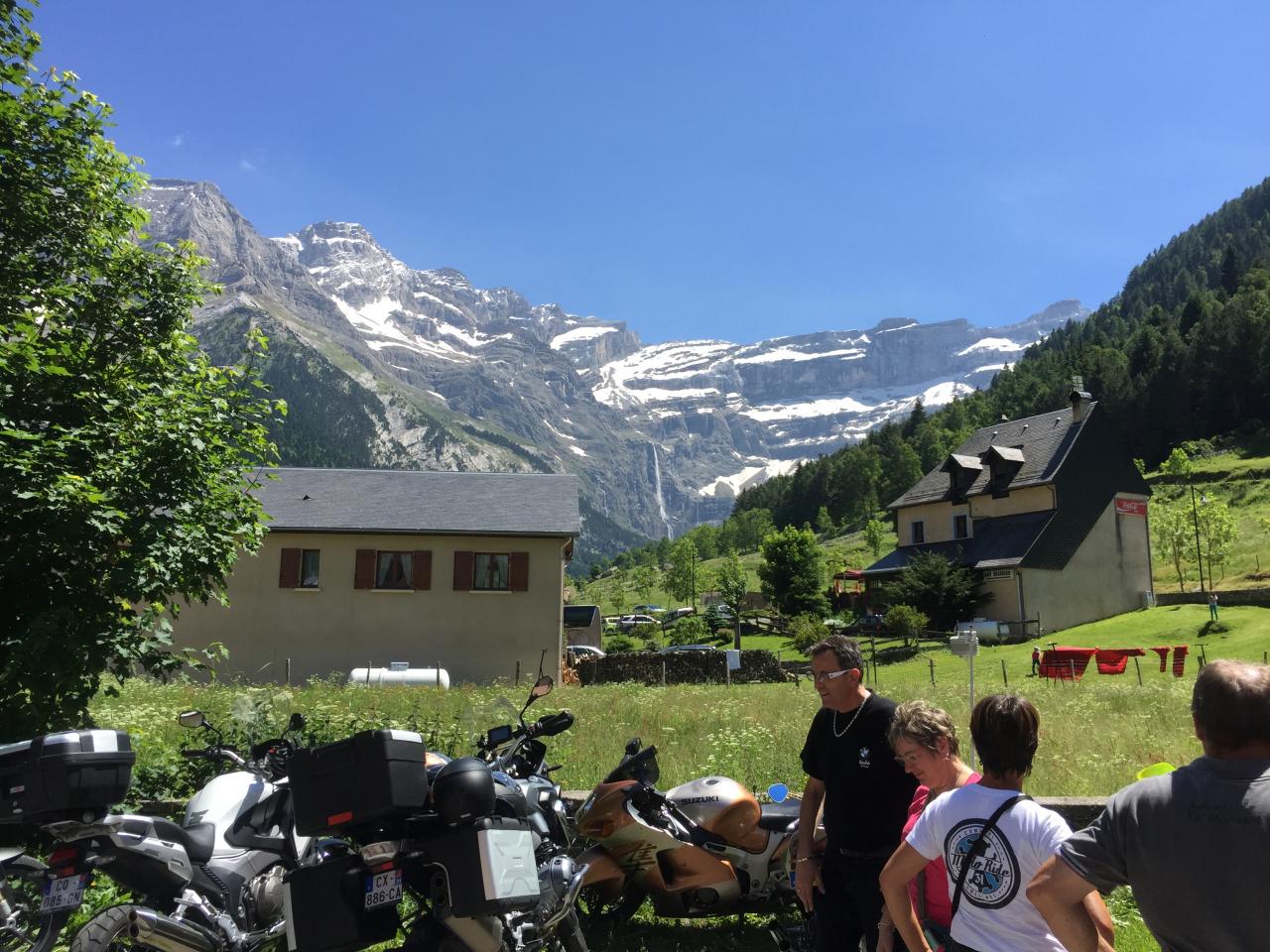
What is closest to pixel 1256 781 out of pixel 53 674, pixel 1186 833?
pixel 1186 833

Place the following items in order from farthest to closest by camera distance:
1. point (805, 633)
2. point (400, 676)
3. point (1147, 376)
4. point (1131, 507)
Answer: point (1147, 376) → point (1131, 507) → point (805, 633) → point (400, 676)

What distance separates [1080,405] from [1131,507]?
234 inches

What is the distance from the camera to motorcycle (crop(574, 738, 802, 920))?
5.29 meters

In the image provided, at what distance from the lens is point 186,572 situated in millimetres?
7609

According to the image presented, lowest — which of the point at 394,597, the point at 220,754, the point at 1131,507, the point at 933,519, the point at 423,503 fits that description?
the point at 220,754

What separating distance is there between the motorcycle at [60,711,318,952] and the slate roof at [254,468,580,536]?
23500 mm

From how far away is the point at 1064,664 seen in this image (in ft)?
71.4

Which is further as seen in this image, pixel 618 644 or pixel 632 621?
pixel 632 621

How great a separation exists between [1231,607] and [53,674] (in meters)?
40.2

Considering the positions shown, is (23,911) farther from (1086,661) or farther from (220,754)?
(1086,661)

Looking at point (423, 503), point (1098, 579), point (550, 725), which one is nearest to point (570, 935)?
point (550, 725)

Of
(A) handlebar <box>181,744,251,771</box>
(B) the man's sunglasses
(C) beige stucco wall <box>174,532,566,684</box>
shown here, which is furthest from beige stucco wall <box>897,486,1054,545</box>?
(A) handlebar <box>181,744,251,771</box>

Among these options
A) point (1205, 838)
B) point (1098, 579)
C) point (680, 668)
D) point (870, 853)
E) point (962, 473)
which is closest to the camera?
point (1205, 838)

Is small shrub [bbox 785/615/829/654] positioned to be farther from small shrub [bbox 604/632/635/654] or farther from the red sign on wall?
the red sign on wall
